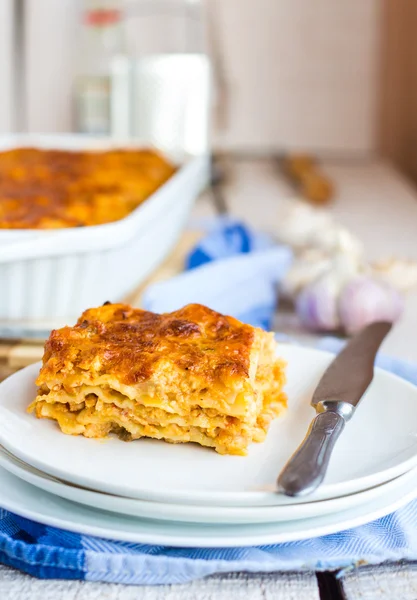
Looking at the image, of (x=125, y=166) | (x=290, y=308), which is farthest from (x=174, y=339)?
(x=125, y=166)

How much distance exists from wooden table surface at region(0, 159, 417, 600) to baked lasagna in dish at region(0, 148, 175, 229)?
341 millimetres

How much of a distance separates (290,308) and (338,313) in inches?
7.7

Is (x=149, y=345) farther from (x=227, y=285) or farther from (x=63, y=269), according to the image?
(x=227, y=285)

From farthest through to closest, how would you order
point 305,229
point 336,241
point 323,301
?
point 305,229 → point 336,241 → point 323,301

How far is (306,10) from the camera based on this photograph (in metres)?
3.75

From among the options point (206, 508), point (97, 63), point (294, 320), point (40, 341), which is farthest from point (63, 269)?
point (97, 63)

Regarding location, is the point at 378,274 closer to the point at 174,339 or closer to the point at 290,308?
the point at 290,308

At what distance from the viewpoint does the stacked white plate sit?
663 mm

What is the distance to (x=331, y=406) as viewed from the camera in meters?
0.83

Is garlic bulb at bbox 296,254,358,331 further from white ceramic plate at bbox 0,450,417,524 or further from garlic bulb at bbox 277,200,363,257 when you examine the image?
white ceramic plate at bbox 0,450,417,524

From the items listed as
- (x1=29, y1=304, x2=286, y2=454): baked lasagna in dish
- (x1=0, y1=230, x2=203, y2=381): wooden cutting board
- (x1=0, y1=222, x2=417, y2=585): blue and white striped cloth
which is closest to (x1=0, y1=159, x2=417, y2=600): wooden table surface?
(x1=0, y1=222, x2=417, y2=585): blue and white striped cloth

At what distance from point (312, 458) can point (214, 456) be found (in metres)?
0.11

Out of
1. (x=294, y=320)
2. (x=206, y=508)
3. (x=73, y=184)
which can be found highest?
(x=206, y=508)

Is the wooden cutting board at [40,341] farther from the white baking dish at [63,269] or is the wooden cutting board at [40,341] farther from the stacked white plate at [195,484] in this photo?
the stacked white plate at [195,484]
